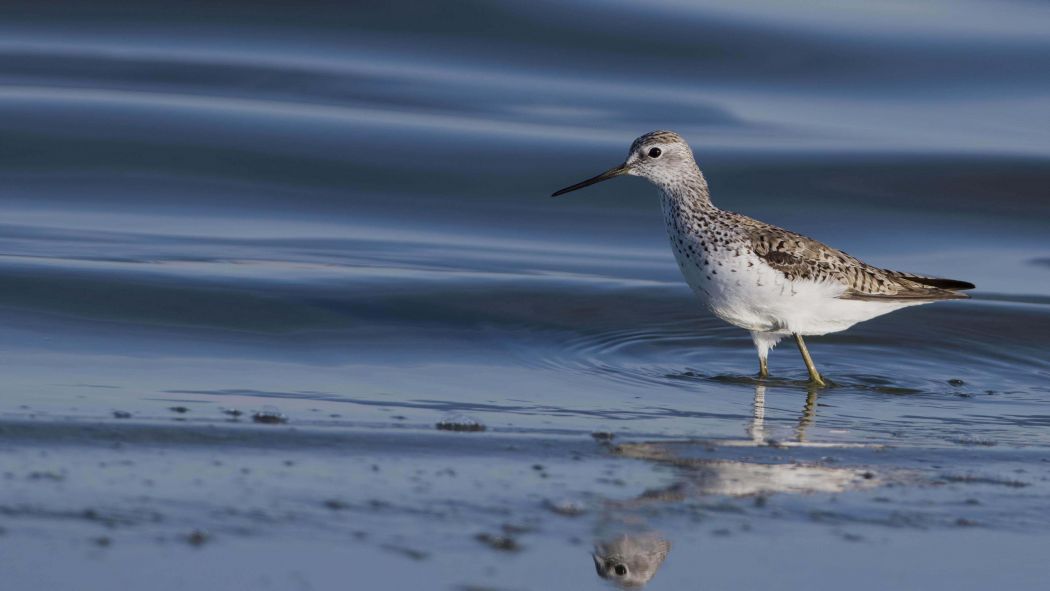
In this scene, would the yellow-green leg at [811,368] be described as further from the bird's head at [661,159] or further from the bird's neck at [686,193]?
the bird's head at [661,159]

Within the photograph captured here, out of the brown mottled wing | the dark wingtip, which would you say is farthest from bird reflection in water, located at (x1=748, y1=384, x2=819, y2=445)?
the dark wingtip

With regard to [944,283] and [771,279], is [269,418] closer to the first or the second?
[771,279]

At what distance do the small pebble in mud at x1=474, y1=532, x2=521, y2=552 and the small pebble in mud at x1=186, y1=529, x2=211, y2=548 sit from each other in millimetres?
820

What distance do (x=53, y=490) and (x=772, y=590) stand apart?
2.35 meters

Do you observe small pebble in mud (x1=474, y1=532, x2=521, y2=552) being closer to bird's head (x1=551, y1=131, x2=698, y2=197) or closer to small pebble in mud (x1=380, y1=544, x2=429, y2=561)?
small pebble in mud (x1=380, y1=544, x2=429, y2=561)

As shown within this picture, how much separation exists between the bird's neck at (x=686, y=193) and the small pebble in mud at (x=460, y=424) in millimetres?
2780

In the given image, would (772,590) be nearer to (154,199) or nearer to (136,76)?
(154,199)

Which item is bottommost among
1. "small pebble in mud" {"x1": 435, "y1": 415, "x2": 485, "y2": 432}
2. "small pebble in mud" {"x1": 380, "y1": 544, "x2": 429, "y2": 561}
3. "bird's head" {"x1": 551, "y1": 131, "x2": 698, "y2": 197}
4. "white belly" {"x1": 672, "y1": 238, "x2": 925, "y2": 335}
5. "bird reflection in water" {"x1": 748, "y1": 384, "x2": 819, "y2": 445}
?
"small pebble in mud" {"x1": 380, "y1": 544, "x2": 429, "y2": 561}

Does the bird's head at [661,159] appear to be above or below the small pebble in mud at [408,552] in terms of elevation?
above

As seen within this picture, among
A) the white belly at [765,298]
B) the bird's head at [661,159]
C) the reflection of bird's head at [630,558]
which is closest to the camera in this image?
the reflection of bird's head at [630,558]

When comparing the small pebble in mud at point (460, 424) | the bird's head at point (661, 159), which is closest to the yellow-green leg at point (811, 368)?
the bird's head at point (661, 159)

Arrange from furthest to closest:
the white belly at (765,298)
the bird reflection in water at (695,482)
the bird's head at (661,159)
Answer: the bird's head at (661,159), the white belly at (765,298), the bird reflection in water at (695,482)

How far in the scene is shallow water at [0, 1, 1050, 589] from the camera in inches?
194

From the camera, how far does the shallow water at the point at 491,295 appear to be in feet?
16.2
